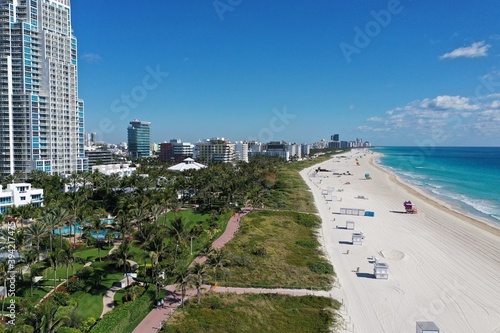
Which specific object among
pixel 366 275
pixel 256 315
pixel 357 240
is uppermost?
pixel 357 240

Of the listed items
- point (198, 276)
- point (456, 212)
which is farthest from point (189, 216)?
point (456, 212)

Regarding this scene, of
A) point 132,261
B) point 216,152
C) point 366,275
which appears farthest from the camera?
point 216,152

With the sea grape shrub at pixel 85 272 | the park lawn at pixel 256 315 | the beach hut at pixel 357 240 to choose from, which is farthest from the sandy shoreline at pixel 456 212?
the sea grape shrub at pixel 85 272

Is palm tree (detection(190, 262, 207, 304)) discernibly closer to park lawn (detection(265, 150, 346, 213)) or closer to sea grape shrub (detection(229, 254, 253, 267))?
sea grape shrub (detection(229, 254, 253, 267))

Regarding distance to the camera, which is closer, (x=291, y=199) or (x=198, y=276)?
(x=198, y=276)

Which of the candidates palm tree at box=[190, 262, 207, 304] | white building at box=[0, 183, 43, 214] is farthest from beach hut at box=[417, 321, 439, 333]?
white building at box=[0, 183, 43, 214]

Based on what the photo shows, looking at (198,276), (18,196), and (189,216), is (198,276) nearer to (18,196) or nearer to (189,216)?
(189,216)

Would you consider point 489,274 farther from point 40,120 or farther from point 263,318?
point 40,120
